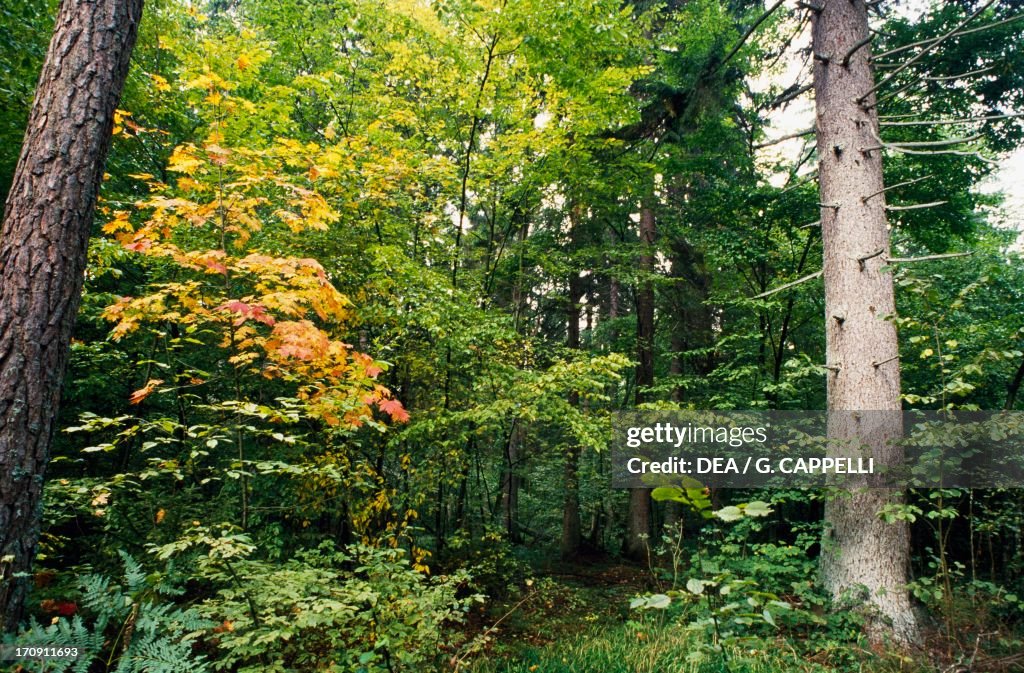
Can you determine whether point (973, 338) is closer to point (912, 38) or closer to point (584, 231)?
point (912, 38)

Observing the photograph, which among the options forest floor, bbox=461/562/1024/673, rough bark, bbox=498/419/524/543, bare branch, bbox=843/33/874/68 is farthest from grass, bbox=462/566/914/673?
bare branch, bbox=843/33/874/68

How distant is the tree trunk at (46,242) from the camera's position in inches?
99.0

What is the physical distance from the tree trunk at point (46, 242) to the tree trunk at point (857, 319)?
227 inches

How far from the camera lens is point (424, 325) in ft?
17.9

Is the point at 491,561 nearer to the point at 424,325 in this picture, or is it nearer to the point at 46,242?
the point at 424,325

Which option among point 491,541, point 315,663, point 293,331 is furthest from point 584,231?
point 315,663

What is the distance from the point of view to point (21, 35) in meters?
5.52

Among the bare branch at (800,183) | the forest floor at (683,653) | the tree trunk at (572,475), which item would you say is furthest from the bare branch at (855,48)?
the tree trunk at (572,475)

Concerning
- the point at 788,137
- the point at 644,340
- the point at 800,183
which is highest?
the point at 788,137

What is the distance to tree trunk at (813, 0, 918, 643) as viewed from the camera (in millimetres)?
4668
